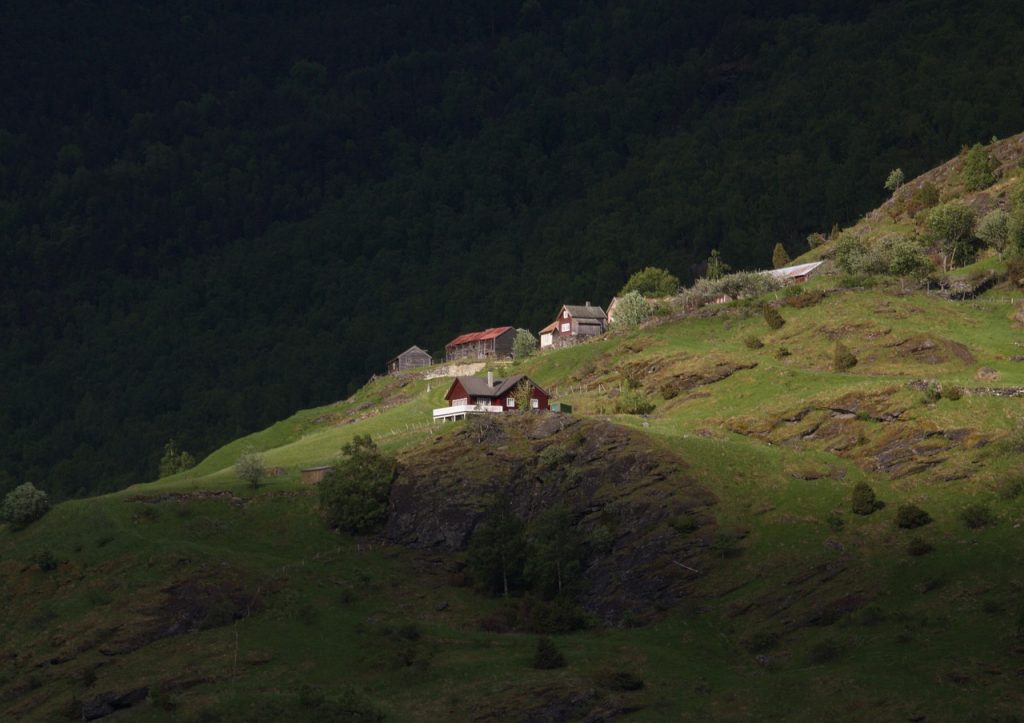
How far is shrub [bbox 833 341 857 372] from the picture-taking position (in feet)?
416

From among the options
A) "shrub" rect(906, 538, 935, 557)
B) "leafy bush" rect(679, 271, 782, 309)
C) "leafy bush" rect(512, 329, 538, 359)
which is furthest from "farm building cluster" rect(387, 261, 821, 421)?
"shrub" rect(906, 538, 935, 557)

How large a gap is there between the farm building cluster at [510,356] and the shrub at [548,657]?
4366cm

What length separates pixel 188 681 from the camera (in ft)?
286

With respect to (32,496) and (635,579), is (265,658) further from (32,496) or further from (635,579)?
(32,496)

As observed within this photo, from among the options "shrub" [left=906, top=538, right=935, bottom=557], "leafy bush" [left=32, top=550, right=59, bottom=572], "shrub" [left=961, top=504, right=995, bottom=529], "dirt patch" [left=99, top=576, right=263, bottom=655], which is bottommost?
"shrub" [left=906, top=538, right=935, bottom=557]

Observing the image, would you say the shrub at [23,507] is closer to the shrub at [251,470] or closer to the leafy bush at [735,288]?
the shrub at [251,470]

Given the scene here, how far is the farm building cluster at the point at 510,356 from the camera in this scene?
131 metres

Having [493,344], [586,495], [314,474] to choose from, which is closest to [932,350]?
[586,495]

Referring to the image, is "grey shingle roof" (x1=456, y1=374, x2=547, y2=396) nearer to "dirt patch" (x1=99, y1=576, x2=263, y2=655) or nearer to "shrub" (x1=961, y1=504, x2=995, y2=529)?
"dirt patch" (x1=99, y1=576, x2=263, y2=655)

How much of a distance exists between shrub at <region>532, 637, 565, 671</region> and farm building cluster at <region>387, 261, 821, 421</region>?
43663 millimetres

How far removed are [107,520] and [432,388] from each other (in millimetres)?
58808

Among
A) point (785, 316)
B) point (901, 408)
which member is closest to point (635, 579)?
point (901, 408)

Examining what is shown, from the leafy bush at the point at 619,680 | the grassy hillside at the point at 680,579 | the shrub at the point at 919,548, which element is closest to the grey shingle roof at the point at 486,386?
the grassy hillside at the point at 680,579

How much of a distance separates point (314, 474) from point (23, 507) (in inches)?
1051
